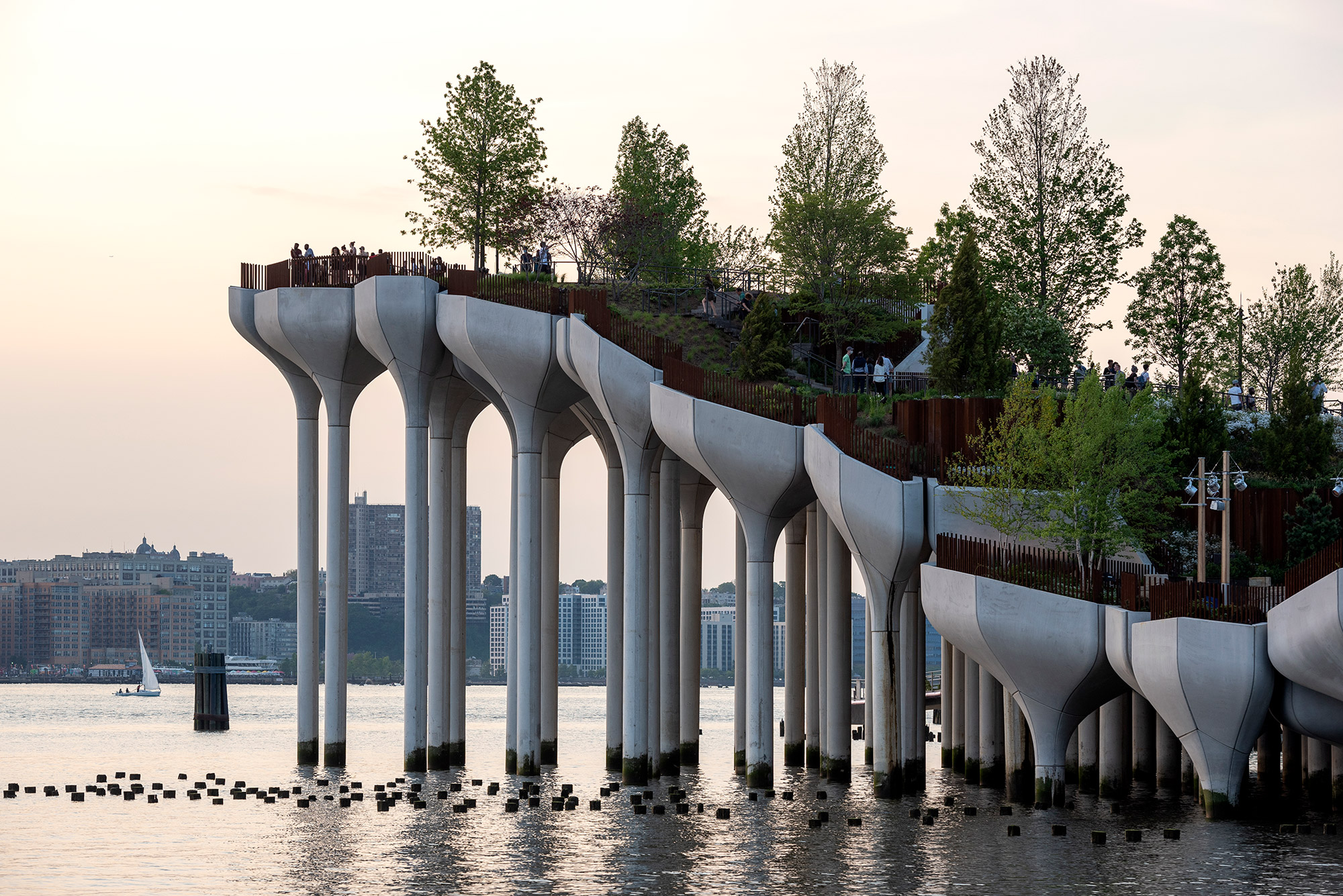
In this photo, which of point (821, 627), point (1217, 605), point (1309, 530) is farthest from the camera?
point (821, 627)

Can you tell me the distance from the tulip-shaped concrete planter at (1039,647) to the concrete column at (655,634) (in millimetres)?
10995

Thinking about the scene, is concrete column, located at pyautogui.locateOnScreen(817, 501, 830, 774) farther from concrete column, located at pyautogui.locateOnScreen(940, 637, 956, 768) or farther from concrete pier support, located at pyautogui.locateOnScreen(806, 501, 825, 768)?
concrete column, located at pyautogui.locateOnScreen(940, 637, 956, 768)

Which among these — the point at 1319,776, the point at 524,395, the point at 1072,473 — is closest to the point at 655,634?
the point at 524,395

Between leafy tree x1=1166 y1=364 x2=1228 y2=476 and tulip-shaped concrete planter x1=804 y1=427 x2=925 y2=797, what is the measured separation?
505 inches

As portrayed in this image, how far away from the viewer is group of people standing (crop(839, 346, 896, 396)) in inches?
2073

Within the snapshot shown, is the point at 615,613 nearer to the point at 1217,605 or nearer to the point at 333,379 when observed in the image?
the point at 333,379

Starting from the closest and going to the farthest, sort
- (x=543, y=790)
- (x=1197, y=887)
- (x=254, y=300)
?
(x=1197, y=887) < (x=543, y=790) < (x=254, y=300)

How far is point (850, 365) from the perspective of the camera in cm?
5419

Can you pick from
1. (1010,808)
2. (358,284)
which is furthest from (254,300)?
(1010,808)

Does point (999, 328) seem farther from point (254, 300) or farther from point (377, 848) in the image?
point (377, 848)

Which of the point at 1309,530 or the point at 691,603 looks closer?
the point at 1309,530

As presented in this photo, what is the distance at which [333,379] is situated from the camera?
52.5 m

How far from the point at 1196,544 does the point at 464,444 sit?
79.9ft

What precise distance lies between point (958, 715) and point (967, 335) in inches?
566
